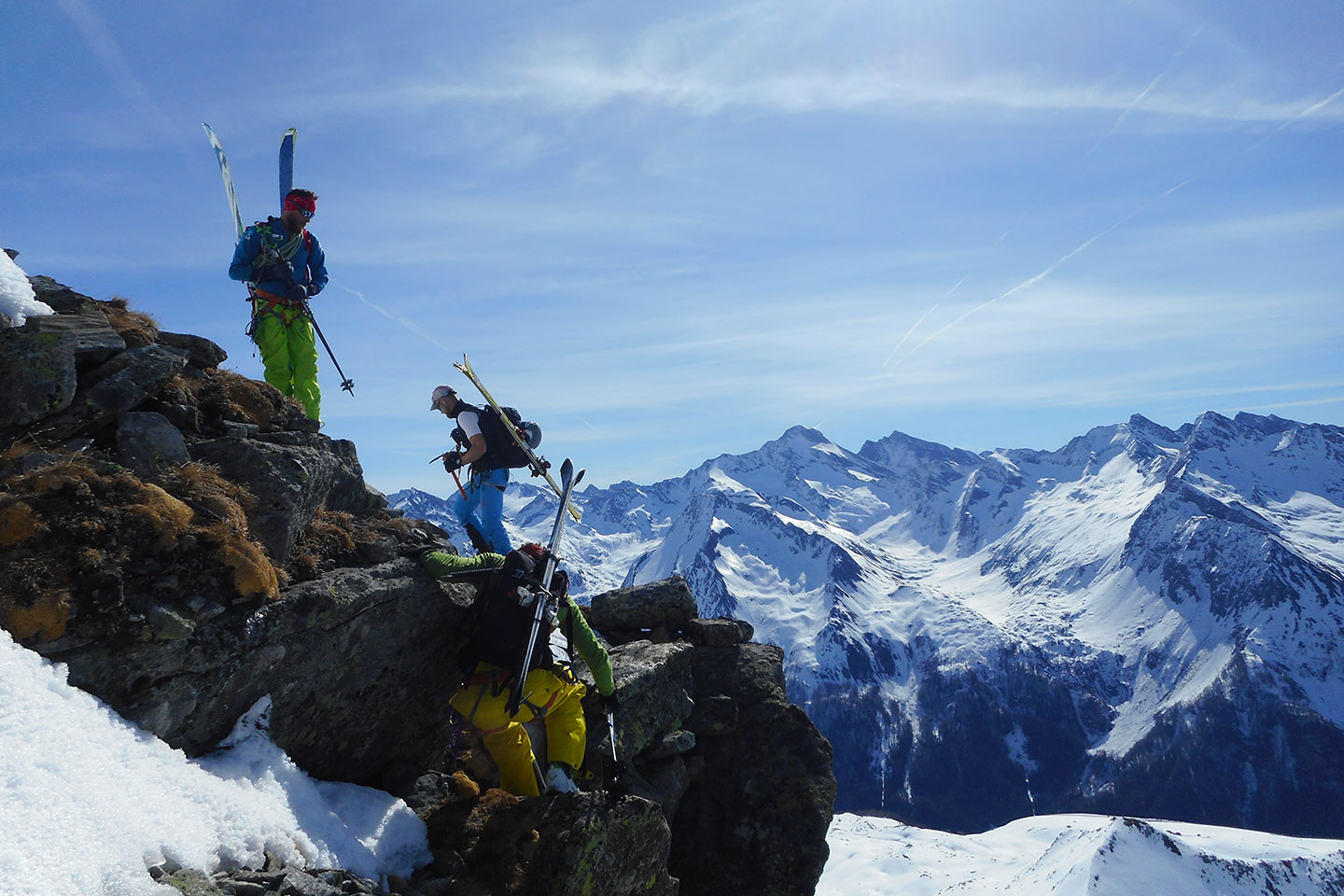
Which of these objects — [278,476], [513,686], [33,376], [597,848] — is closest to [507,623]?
[513,686]

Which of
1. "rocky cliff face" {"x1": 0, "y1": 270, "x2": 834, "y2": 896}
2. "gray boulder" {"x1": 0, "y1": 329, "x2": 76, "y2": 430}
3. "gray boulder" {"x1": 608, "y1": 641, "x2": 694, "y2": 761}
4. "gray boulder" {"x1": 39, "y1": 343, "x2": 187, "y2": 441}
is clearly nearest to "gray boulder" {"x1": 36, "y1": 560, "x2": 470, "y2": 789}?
"rocky cliff face" {"x1": 0, "y1": 270, "x2": 834, "y2": 896}

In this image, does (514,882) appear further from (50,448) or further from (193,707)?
(50,448)

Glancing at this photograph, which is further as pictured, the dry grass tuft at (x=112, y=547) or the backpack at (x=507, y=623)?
the backpack at (x=507, y=623)

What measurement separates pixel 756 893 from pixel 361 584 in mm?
11292

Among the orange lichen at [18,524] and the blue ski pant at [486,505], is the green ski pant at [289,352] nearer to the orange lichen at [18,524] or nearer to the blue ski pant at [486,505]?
the blue ski pant at [486,505]

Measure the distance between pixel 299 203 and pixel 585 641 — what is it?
1089cm

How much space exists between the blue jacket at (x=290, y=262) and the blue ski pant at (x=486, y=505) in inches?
206

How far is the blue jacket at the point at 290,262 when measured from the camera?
15.6 metres

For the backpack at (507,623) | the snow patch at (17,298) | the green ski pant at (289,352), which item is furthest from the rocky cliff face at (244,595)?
the green ski pant at (289,352)

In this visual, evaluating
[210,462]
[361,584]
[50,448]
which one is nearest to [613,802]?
[361,584]

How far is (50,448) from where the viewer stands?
10469 mm

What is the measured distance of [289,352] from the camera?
16.4 m

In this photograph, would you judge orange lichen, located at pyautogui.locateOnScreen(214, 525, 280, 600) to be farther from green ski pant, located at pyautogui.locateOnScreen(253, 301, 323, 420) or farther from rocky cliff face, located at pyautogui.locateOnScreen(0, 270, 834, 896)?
green ski pant, located at pyautogui.locateOnScreen(253, 301, 323, 420)

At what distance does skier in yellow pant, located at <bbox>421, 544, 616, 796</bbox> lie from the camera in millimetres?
12047
